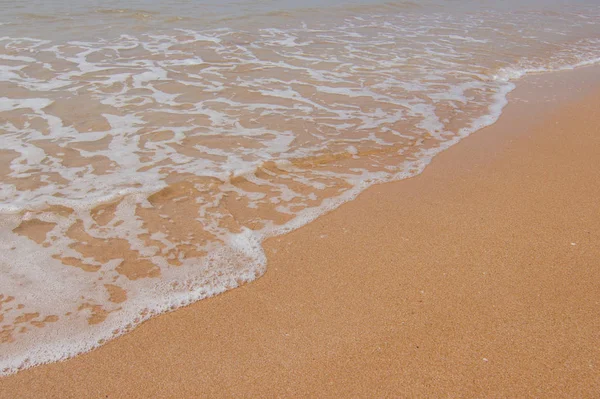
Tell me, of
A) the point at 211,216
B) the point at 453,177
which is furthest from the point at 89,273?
the point at 453,177

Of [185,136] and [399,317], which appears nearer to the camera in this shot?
[399,317]

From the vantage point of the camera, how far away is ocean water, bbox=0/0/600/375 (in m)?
2.85

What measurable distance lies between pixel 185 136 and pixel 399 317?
3099mm

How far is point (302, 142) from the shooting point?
4922mm

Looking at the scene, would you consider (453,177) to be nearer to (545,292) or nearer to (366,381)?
(545,292)

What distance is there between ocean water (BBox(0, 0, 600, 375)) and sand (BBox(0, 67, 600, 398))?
0.20m

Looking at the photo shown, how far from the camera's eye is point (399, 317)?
8.41ft

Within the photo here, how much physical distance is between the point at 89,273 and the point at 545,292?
2475 millimetres

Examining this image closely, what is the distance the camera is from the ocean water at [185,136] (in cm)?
285

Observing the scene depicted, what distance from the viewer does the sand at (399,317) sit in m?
2.18

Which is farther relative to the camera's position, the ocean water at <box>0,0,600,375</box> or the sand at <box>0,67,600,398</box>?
the ocean water at <box>0,0,600,375</box>

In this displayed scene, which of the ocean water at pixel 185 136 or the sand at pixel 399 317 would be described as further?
the ocean water at pixel 185 136

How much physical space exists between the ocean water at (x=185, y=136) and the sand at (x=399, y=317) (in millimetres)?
202

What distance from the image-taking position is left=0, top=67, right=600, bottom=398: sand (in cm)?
218
